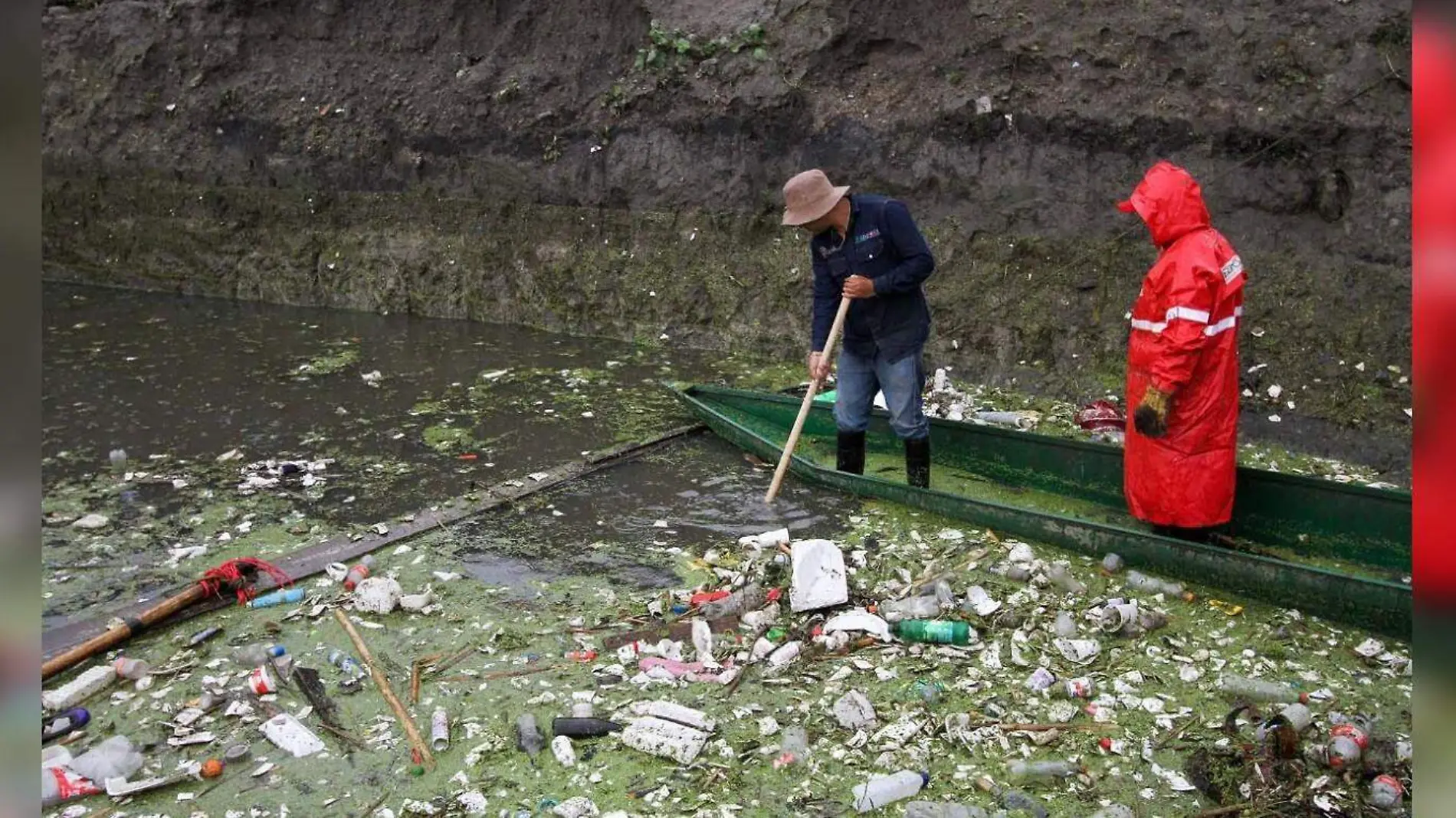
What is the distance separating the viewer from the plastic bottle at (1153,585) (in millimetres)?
4695

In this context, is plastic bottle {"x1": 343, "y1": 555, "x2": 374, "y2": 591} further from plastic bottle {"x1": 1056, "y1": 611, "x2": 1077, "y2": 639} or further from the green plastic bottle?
plastic bottle {"x1": 1056, "y1": 611, "x2": 1077, "y2": 639}

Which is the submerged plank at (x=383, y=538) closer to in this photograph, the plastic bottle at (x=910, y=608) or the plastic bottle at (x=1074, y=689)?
the plastic bottle at (x=910, y=608)

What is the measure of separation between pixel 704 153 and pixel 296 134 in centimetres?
486

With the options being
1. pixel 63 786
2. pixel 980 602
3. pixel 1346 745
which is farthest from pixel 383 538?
pixel 1346 745

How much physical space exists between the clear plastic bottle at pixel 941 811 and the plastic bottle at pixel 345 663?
85.4 inches

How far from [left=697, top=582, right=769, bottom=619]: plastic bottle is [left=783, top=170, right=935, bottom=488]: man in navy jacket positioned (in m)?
1.57

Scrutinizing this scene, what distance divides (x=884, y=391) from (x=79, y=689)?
3.83 m

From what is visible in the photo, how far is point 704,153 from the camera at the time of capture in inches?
391

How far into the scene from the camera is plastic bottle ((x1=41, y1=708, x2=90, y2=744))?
3.92m

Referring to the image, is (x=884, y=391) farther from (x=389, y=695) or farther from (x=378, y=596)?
(x=389, y=695)

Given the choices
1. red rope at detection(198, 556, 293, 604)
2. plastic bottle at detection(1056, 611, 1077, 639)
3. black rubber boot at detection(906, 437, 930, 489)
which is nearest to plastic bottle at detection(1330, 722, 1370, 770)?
plastic bottle at detection(1056, 611, 1077, 639)

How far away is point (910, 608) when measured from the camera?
4.64m

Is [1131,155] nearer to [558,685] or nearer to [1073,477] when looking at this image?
[1073,477]

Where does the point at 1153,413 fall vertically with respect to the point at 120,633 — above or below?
above
